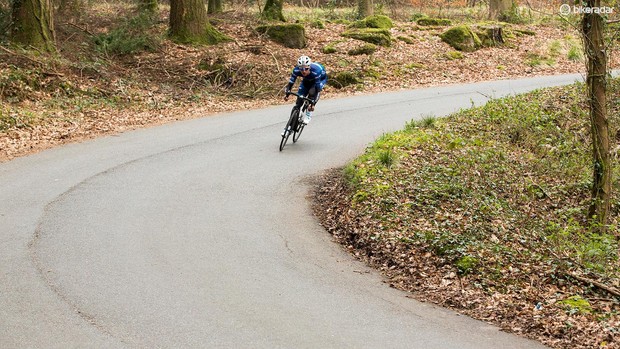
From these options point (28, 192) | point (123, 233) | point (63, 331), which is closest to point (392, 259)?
point (123, 233)

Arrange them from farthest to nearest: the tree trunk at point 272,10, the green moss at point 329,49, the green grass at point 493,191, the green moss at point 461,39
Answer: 1. the green moss at point 461,39
2. the tree trunk at point 272,10
3. the green moss at point 329,49
4. the green grass at point 493,191

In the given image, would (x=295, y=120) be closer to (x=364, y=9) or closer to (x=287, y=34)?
(x=287, y=34)

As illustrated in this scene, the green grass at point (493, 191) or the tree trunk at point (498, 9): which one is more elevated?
the tree trunk at point (498, 9)

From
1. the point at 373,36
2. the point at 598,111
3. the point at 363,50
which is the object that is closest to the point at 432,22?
the point at 373,36

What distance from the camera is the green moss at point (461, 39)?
29.7 meters

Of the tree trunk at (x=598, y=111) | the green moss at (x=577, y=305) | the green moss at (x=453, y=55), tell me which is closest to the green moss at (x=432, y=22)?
the green moss at (x=453, y=55)

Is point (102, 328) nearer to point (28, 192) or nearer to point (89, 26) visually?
point (28, 192)

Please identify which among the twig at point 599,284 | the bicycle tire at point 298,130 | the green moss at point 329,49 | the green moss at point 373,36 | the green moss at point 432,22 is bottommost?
the bicycle tire at point 298,130

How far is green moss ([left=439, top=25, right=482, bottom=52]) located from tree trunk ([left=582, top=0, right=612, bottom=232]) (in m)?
18.0

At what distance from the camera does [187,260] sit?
9188mm

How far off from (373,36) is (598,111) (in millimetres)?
17459

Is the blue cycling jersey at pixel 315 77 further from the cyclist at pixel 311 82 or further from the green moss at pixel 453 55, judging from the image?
the green moss at pixel 453 55

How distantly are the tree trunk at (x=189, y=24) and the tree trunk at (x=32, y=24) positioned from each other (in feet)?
17.3

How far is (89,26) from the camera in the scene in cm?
2598
